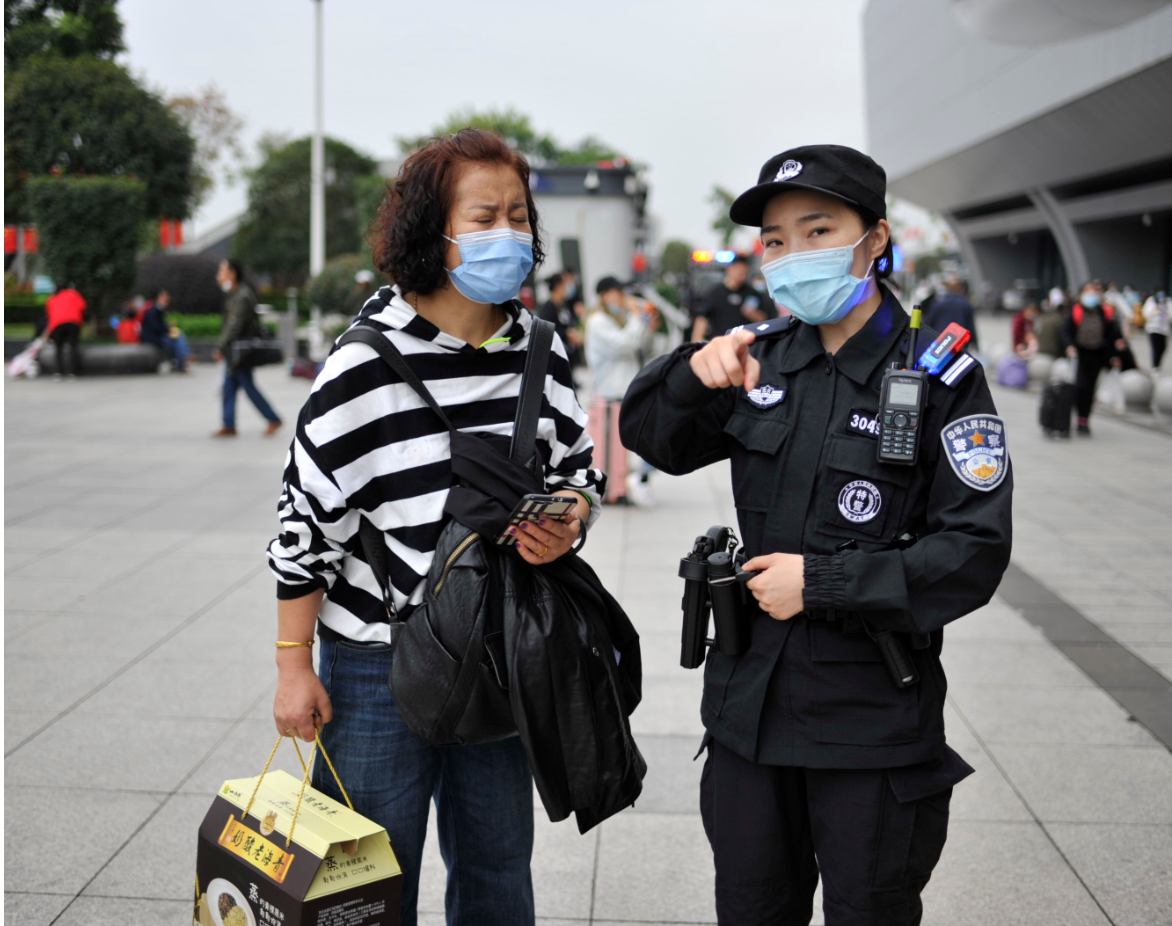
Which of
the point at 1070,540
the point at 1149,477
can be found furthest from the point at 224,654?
the point at 1149,477

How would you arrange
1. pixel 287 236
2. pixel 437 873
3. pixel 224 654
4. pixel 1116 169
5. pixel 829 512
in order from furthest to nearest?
pixel 287 236 → pixel 1116 169 → pixel 224 654 → pixel 437 873 → pixel 829 512

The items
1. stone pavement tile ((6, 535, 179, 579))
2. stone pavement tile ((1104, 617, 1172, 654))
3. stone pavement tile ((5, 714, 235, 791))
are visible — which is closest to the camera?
stone pavement tile ((5, 714, 235, 791))

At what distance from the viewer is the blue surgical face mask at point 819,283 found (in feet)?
6.33

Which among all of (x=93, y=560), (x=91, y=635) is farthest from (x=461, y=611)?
(x=93, y=560)

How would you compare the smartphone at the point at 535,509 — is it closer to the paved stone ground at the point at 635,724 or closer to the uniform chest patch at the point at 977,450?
the uniform chest patch at the point at 977,450

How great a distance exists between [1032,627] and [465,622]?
14.7 ft

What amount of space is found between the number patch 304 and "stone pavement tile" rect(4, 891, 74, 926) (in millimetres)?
2480

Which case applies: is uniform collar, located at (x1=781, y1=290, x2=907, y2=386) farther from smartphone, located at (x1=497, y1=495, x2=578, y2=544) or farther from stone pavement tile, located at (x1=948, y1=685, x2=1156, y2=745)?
stone pavement tile, located at (x1=948, y1=685, x2=1156, y2=745)

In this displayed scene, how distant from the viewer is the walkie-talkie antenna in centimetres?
188

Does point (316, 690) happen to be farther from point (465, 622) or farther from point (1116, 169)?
point (1116, 169)

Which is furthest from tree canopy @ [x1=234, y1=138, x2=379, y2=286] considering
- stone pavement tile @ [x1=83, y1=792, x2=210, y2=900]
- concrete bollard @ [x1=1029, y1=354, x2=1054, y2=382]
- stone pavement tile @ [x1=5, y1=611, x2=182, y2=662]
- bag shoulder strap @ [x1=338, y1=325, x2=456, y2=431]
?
bag shoulder strap @ [x1=338, y1=325, x2=456, y2=431]

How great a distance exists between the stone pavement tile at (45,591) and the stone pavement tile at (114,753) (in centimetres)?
164

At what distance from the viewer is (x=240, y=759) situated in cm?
387

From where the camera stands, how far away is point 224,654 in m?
4.93
